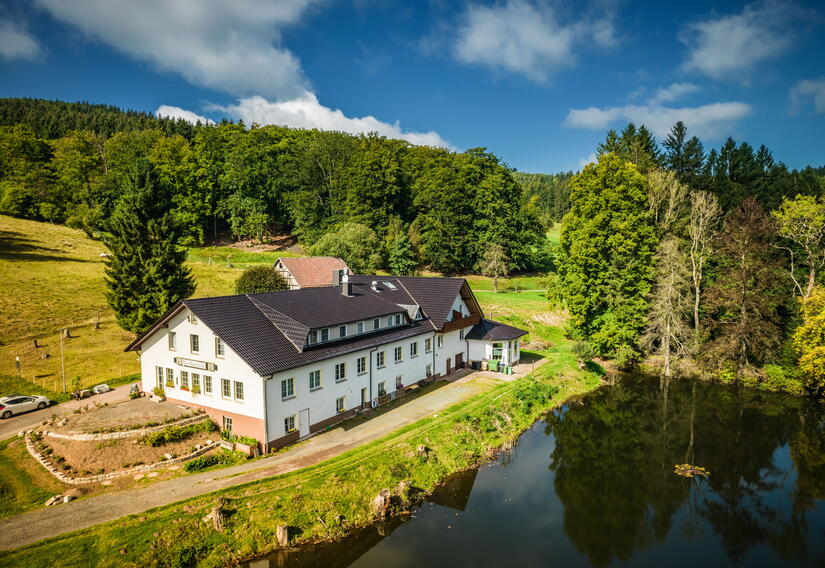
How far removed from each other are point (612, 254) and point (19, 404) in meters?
44.9

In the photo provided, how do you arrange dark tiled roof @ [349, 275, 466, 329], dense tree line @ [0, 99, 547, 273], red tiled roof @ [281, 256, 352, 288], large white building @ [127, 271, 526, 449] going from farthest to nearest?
1. dense tree line @ [0, 99, 547, 273]
2. red tiled roof @ [281, 256, 352, 288]
3. dark tiled roof @ [349, 275, 466, 329]
4. large white building @ [127, 271, 526, 449]

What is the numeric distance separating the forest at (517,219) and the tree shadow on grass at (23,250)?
39.4 ft

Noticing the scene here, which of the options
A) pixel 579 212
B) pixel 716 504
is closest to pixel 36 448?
pixel 716 504

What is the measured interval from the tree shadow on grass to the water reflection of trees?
60.4 metres

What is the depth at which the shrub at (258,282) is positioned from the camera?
136 ft

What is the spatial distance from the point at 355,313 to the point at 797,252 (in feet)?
128

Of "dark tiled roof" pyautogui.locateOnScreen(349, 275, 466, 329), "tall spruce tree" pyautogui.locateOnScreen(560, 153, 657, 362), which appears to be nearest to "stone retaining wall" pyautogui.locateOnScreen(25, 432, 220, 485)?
"dark tiled roof" pyautogui.locateOnScreen(349, 275, 466, 329)

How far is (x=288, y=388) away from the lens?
76.9 feet

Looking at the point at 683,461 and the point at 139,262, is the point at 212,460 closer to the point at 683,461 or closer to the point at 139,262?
the point at 139,262

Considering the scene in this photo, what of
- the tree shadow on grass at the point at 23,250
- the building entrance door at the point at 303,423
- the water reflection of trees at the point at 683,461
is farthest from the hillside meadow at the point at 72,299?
the water reflection of trees at the point at 683,461

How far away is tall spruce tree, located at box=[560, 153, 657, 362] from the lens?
39.8 m

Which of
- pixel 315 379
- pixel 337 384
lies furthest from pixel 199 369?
pixel 337 384

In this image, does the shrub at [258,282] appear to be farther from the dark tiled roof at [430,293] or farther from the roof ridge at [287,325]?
the roof ridge at [287,325]

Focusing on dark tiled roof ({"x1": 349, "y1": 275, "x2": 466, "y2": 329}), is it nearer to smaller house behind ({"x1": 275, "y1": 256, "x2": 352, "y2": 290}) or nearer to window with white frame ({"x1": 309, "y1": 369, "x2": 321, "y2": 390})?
smaller house behind ({"x1": 275, "y1": 256, "x2": 352, "y2": 290})
